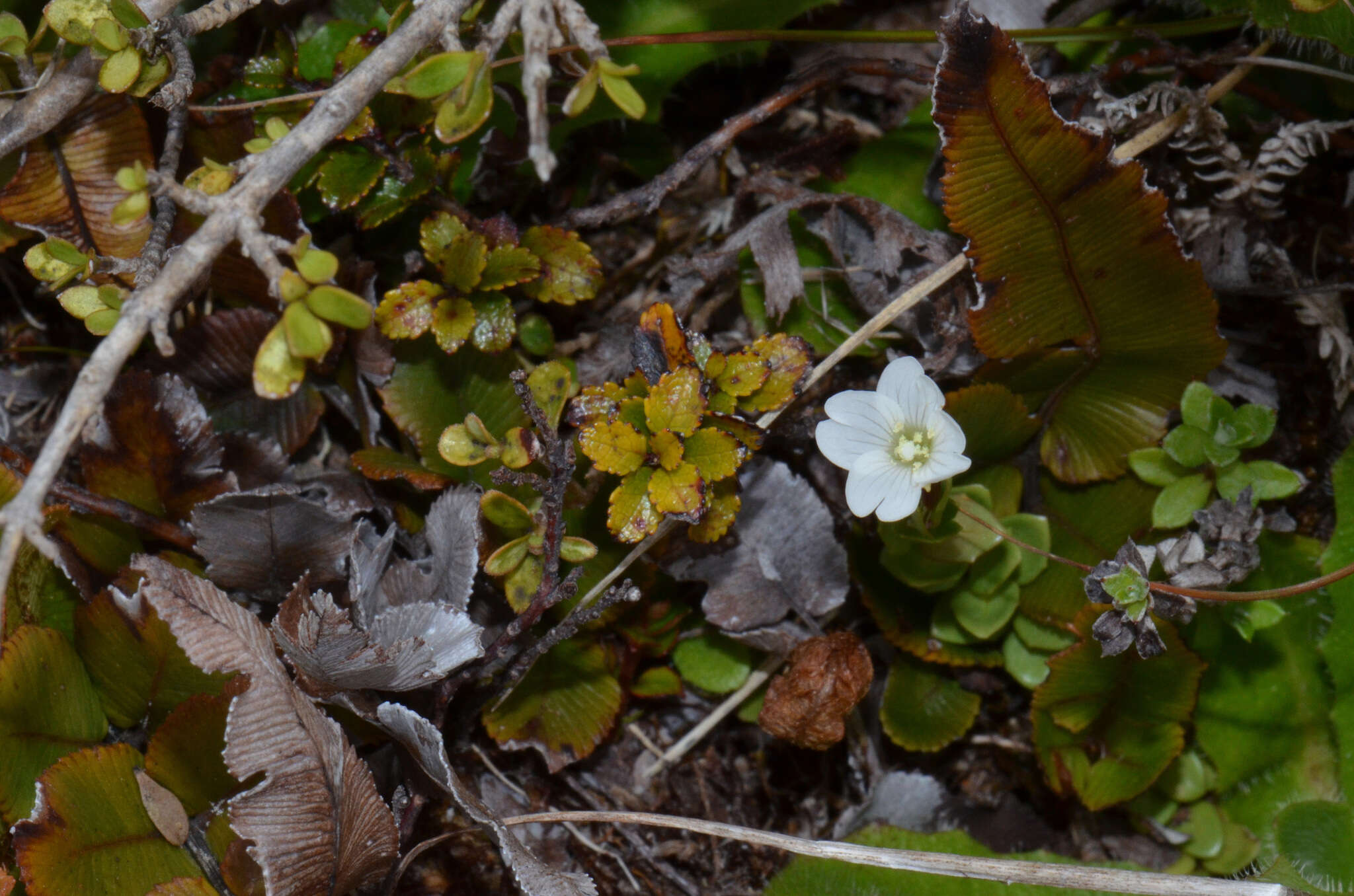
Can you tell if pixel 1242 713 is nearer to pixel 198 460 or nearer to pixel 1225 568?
pixel 1225 568

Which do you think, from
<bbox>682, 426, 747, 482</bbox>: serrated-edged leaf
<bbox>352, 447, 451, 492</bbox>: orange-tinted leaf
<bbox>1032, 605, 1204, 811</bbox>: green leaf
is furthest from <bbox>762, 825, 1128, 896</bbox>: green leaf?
<bbox>352, 447, 451, 492</bbox>: orange-tinted leaf

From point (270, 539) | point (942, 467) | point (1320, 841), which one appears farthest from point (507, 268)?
point (1320, 841)

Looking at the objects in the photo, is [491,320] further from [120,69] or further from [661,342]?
[120,69]

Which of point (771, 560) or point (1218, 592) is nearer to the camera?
point (1218, 592)

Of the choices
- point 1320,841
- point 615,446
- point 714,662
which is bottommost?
point 1320,841

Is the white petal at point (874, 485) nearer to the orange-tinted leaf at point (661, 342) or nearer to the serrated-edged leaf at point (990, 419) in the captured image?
the serrated-edged leaf at point (990, 419)

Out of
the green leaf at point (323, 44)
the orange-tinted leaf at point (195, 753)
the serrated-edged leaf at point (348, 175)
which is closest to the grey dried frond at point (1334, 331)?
the serrated-edged leaf at point (348, 175)

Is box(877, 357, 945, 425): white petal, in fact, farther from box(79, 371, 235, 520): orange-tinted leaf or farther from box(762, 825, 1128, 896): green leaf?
box(79, 371, 235, 520): orange-tinted leaf
